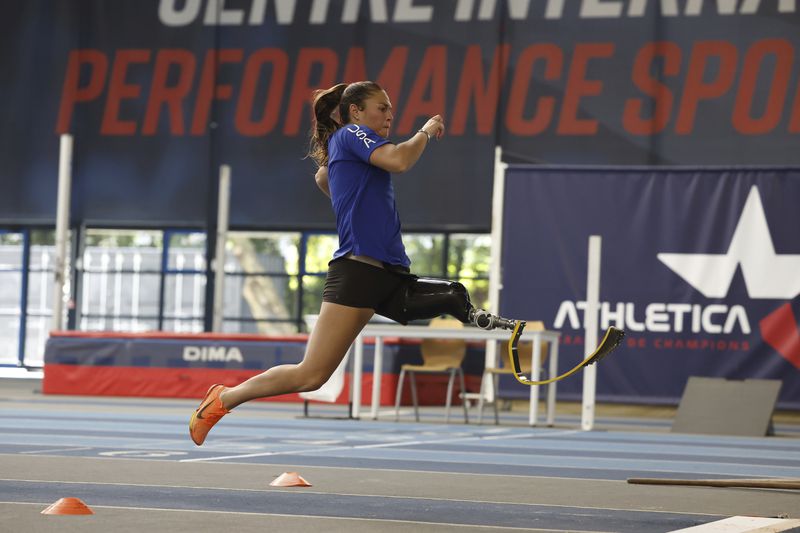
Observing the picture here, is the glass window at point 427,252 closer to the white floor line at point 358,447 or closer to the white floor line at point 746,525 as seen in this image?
the white floor line at point 358,447

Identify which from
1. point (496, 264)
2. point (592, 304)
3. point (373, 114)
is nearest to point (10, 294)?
point (496, 264)

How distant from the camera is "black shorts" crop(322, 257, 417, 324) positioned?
554cm

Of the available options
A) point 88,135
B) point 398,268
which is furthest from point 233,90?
point 398,268

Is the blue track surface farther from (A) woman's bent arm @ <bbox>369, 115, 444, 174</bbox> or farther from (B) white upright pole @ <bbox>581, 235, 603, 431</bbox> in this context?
(A) woman's bent arm @ <bbox>369, 115, 444, 174</bbox>

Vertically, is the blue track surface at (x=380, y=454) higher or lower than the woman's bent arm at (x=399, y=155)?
lower

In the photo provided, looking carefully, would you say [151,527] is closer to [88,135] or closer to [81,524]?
[81,524]

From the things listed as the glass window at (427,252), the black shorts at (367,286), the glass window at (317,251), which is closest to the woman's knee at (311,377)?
the black shorts at (367,286)

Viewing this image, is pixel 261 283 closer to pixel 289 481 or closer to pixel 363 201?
pixel 289 481

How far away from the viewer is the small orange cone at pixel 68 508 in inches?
193

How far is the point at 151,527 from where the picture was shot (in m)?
4.62

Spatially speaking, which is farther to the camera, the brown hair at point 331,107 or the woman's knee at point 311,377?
the brown hair at point 331,107

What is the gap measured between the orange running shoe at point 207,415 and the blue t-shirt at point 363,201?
873mm

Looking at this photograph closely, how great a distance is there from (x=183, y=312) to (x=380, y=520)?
68.8 ft

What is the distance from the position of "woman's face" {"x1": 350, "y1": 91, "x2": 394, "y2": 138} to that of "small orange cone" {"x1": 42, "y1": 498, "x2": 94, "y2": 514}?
1.93 m
